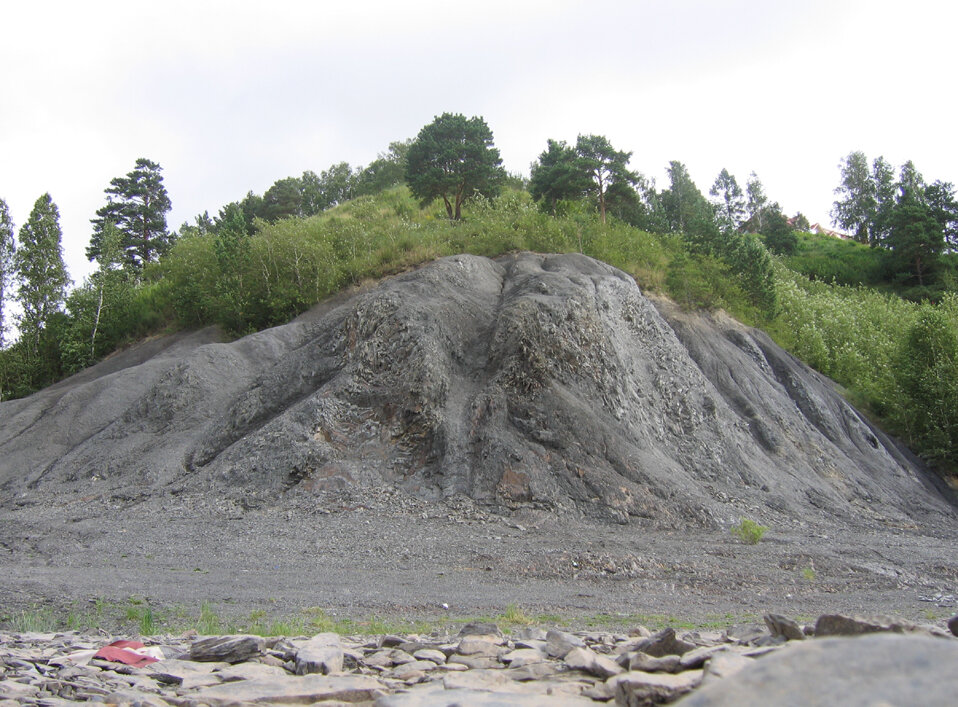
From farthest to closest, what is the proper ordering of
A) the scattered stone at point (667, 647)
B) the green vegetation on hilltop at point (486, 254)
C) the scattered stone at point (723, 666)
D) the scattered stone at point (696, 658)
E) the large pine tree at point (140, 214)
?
the large pine tree at point (140, 214), the green vegetation on hilltop at point (486, 254), the scattered stone at point (667, 647), the scattered stone at point (696, 658), the scattered stone at point (723, 666)

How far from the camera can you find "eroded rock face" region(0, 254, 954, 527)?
17.6 m

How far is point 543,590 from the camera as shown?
1170 cm

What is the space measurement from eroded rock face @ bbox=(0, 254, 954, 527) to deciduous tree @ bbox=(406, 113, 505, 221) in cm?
1712

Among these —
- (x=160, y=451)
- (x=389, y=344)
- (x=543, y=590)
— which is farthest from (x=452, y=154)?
(x=543, y=590)

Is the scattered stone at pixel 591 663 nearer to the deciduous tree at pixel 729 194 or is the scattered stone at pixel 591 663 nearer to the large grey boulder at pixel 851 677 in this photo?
the large grey boulder at pixel 851 677

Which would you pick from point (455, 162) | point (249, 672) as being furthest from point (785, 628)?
point (455, 162)

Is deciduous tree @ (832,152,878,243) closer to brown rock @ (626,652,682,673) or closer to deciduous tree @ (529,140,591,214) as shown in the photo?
deciduous tree @ (529,140,591,214)

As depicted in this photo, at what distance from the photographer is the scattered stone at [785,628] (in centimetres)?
505

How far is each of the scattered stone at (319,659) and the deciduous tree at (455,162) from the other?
38.7 m

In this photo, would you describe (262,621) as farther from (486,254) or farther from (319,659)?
(486,254)

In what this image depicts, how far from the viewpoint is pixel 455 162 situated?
42.4 m

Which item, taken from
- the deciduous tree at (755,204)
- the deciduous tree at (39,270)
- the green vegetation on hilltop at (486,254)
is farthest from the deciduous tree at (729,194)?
the deciduous tree at (39,270)

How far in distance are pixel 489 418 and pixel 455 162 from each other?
2746 centimetres

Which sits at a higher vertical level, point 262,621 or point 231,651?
point 231,651
